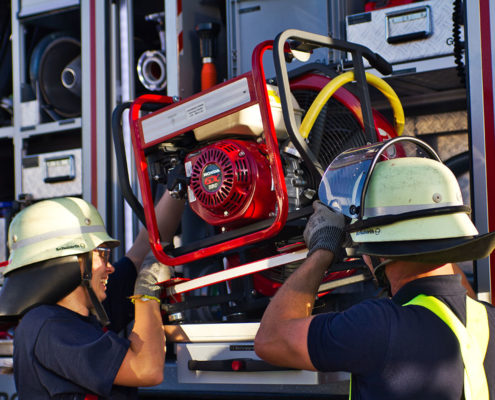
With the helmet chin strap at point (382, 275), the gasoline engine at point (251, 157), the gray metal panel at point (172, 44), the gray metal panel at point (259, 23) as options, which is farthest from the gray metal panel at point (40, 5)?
the helmet chin strap at point (382, 275)

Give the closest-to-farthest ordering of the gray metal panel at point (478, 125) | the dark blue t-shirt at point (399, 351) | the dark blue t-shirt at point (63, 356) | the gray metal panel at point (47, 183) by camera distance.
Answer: the dark blue t-shirt at point (399, 351)
the dark blue t-shirt at point (63, 356)
the gray metal panel at point (478, 125)
the gray metal panel at point (47, 183)

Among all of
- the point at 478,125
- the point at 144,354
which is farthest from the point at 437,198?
the point at 144,354

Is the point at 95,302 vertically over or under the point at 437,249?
under

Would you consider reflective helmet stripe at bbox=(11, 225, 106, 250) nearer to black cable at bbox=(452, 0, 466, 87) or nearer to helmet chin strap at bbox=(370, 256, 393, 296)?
helmet chin strap at bbox=(370, 256, 393, 296)

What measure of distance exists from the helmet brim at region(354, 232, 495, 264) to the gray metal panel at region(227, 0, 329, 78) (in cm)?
155

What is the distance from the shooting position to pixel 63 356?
196 centimetres

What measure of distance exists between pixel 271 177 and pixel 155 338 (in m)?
0.67

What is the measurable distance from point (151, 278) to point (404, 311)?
1158 millimetres

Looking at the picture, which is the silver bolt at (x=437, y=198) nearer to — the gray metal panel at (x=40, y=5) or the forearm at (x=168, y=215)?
the forearm at (x=168, y=215)

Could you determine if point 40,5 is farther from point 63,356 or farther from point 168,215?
point 63,356

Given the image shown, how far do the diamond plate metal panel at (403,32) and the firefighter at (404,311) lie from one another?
0.97 metres

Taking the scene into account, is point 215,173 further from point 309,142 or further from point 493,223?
point 493,223

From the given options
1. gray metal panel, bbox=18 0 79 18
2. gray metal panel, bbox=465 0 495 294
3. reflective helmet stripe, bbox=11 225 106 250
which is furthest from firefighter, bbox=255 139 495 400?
gray metal panel, bbox=18 0 79 18

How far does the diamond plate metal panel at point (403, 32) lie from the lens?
8.23ft
